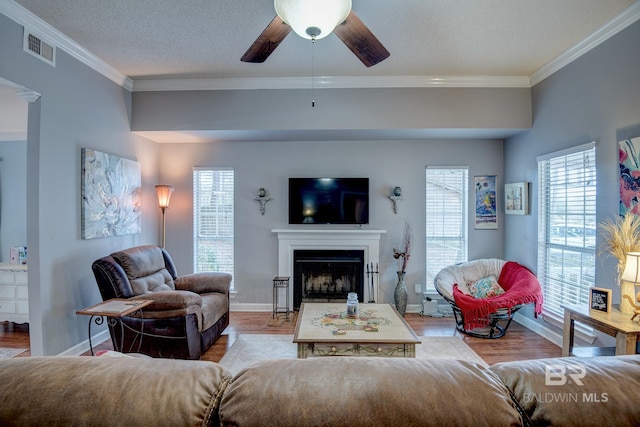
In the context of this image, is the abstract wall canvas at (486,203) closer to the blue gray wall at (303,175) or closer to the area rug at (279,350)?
the blue gray wall at (303,175)

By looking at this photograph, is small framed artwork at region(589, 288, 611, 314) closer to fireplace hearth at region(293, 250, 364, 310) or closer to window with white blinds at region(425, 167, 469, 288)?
window with white blinds at region(425, 167, 469, 288)

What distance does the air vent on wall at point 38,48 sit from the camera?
2691 millimetres

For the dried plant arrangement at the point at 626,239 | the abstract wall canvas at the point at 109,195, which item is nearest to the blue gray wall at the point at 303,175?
the abstract wall canvas at the point at 109,195

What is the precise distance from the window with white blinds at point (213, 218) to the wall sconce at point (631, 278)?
14.1 ft

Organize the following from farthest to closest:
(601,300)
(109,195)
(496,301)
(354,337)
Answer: (109,195)
(496,301)
(354,337)
(601,300)

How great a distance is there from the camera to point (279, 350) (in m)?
3.38

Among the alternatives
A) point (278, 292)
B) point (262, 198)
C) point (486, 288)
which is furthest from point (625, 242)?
point (262, 198)

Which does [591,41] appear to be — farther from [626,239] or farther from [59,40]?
[59,40]

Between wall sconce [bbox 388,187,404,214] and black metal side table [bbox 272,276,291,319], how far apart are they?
1846 millimetres

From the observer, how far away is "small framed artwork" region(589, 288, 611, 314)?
7.70 ft

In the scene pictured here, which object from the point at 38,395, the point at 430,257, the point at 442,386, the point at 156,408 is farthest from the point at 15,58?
the point at 430,257

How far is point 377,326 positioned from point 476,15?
2.78 metres

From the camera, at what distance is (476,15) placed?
2666 mm

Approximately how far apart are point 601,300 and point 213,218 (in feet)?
14.6
